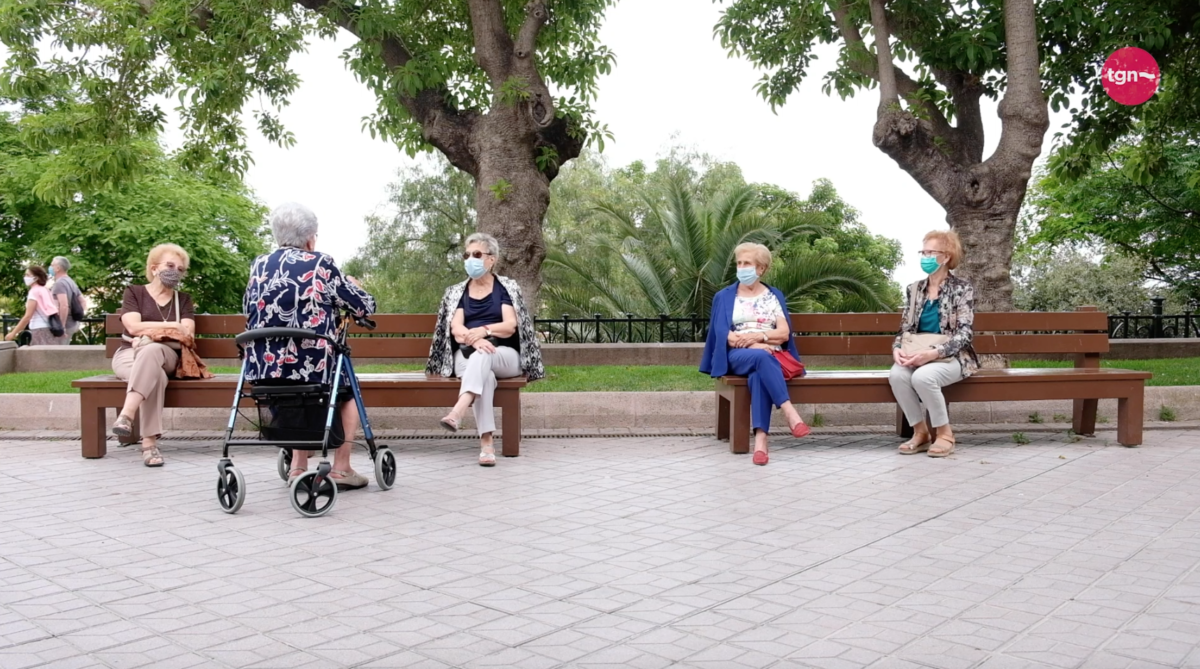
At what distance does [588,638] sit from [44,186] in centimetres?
1274

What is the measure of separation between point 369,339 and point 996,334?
16.8ft

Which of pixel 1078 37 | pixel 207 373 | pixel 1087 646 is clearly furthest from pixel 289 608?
pixel 1078 37

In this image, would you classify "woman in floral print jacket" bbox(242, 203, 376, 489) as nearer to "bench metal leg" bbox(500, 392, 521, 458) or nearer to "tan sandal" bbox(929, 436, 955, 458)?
"bench metal leg" bbox(500, 392, 521, 458)

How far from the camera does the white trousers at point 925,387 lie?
8.57 metres

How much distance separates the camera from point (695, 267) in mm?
20859

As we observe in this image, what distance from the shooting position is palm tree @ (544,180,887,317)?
19.6 meters

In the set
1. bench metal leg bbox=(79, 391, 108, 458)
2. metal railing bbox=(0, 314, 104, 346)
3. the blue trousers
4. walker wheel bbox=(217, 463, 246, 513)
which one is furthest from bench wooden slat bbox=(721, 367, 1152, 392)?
metal railing bbox=(0, 314, 104, 346)

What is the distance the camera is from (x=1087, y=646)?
4.05 meters

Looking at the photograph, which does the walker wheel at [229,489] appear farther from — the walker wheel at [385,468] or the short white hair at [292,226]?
the short white hair at [292,226]

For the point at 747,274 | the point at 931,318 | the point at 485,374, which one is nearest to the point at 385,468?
the point at 485,374

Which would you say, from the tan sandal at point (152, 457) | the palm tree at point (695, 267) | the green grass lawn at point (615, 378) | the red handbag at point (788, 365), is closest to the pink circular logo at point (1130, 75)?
the green grass lawn at point (615, 378)

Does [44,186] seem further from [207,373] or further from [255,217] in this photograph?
[255,217]

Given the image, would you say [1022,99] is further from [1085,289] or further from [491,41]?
[1085,289]

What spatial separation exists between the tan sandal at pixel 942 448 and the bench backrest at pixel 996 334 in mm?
1088
